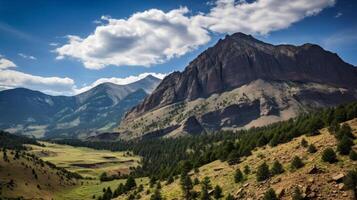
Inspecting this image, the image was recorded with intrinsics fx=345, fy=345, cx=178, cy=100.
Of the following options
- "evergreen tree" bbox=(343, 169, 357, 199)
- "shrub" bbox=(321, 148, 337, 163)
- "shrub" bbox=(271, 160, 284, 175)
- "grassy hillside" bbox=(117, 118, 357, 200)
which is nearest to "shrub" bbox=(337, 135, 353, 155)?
"grassy hillside" bbox=(117, 118, 357, 200)

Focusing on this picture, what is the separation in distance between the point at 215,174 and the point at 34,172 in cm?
10404

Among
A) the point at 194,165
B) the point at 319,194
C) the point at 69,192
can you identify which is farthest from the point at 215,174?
the point at 69,192

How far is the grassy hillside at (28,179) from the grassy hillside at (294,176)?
7264 cm

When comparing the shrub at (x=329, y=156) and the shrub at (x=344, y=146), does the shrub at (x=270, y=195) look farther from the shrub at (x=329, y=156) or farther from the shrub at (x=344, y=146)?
the shrub at (x=344, y=146)

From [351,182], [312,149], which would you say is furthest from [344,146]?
[351,182]

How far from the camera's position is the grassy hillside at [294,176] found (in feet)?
175

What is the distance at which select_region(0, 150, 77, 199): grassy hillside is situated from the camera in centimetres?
13296

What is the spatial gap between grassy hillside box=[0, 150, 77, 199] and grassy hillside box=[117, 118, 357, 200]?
238 feet

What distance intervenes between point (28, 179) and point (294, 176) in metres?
126

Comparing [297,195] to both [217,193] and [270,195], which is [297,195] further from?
[217,193]

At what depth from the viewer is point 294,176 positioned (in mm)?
59531

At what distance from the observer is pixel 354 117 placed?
3408 inches

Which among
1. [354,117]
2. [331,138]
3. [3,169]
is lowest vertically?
[3,169]

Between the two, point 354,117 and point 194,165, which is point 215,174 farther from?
point 354,117
